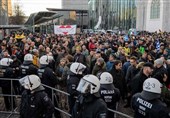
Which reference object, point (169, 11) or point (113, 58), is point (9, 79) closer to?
point (113, 58)

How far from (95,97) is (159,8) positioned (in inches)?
2265

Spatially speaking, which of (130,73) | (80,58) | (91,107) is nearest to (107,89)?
(91,107)

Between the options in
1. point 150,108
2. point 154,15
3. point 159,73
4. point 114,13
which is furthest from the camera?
point 114,13

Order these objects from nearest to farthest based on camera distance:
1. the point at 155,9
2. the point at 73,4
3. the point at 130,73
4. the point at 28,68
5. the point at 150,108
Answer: the point at 150,108, the point at 28,68, the point at 130,73, the point at 155,9, the point at 73,4

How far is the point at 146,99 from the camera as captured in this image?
15.9ft

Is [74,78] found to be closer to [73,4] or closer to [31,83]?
[31,83]

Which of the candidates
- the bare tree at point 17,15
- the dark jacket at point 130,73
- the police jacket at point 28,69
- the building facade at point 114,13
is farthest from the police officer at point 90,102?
the bare tree at point 17,15

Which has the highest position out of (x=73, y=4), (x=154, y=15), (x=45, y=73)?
(x=73, y=4)

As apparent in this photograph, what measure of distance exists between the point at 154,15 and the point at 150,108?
5907 cm

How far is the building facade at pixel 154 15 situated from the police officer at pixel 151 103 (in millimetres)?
53806

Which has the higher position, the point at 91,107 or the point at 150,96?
the point at 150,96

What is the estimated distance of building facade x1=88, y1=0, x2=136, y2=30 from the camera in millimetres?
80963

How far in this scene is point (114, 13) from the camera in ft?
303

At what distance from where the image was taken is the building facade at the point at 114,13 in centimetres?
8096
